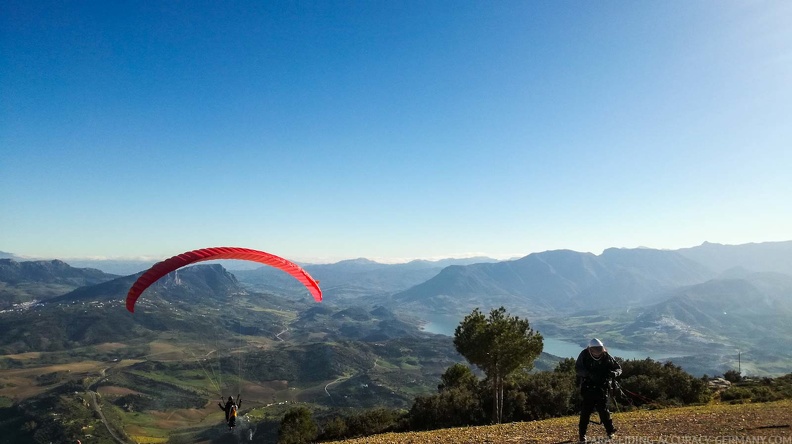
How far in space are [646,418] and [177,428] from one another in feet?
627

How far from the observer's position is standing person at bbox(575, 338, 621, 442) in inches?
436

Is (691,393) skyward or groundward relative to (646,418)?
groundward

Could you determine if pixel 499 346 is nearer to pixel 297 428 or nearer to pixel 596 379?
pixel 596 379

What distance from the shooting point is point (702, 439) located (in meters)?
11.2

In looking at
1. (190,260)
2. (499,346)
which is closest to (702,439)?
(499,346)

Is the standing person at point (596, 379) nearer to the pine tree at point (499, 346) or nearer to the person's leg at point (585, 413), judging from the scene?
the person's leg at point (585, 413)

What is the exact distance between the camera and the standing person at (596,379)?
11062 mm

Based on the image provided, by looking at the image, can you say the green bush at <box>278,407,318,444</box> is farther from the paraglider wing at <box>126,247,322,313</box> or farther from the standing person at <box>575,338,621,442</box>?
the standing person at <box>575,338,621,442</box>

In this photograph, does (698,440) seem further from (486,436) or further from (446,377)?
(446,377)

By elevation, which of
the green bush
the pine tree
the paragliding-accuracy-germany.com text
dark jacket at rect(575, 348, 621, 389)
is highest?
dark jacket at rect(575, 348, 621, 389)

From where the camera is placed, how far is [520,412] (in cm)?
3428

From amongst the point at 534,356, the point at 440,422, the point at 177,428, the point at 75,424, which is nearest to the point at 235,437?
the point at 177,428

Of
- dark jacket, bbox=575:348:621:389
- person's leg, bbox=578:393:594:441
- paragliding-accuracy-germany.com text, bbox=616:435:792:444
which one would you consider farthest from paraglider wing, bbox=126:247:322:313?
paragliding-accuracy-germany.com text, bbox=616:435:792:444

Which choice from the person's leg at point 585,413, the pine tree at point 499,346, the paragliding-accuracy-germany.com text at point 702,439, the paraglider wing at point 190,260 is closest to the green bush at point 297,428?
the pine tree at point 499,346
